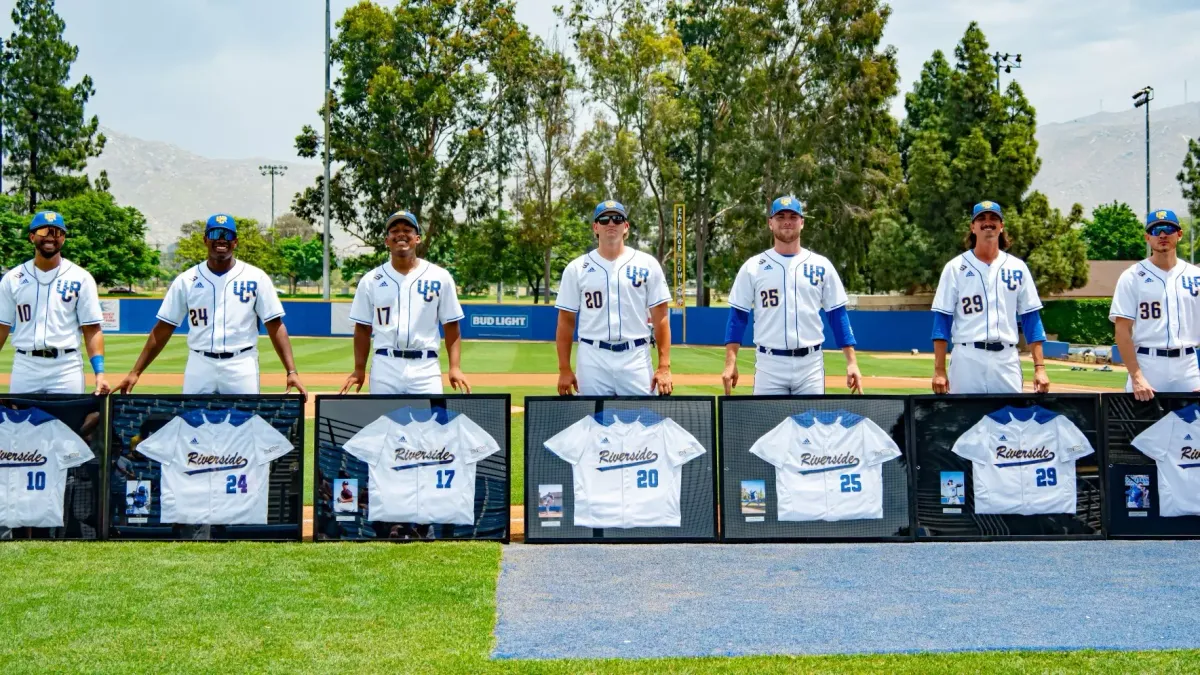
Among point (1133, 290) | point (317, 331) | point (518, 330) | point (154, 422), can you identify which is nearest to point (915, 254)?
point (518, 330)

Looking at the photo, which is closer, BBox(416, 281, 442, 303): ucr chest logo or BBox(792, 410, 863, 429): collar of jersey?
BBox(416, 281, 442, 303): ucr chest logo

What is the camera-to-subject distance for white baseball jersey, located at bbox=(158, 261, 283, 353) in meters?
6.56

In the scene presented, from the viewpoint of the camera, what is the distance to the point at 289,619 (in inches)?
186

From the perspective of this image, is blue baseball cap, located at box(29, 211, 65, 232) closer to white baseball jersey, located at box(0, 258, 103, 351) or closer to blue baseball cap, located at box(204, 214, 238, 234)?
white baseball jersey, located at box(0, 258, 103, 351)

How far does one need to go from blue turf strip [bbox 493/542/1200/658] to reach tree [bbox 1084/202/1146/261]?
100m

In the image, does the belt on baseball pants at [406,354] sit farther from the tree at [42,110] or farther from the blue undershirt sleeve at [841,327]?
the tree at [42,110]

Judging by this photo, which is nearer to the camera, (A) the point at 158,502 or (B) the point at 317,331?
(A) the point at 158,502

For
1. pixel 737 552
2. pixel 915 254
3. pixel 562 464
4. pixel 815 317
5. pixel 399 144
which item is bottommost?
pixel 737 552

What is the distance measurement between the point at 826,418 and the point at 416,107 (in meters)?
45.0

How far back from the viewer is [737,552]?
20.8 ft

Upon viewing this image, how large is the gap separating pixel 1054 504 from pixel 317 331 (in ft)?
108

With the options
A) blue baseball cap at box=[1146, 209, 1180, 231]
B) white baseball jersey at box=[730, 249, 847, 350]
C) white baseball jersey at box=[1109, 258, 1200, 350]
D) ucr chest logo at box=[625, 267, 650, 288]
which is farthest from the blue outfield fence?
ucr chest logo at box=[625, 267, 650, 288]

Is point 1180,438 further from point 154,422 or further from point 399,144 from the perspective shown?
point 399,144

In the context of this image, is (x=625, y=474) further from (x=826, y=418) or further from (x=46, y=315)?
(x=46, y=315)
